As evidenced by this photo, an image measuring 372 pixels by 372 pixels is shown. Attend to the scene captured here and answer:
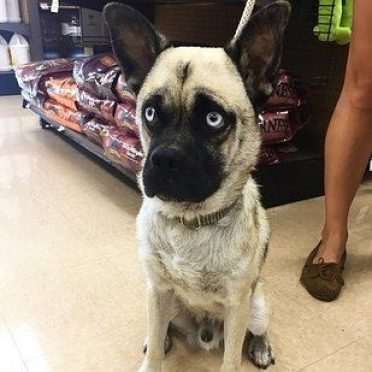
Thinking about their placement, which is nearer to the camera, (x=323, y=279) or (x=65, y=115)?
(x=323, y=279)

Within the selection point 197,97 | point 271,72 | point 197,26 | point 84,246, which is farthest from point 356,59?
point 197,26

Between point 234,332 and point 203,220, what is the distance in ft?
0.74

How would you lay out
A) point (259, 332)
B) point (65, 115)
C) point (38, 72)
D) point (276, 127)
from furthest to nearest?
point (38, 72), point (65, 115), point (276, 127), point (259, 332)

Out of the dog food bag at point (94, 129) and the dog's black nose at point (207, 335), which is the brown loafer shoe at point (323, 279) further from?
the dog food bag at point (94, 129)

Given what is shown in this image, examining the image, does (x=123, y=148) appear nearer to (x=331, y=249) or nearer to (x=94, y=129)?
(x=94, y=129)

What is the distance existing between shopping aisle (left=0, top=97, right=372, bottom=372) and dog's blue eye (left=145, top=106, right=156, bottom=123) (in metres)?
0.55

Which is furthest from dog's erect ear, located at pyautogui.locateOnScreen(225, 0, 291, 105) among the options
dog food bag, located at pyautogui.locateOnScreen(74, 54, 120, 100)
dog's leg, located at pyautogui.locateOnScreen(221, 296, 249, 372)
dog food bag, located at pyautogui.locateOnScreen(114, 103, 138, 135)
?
dog food bag, located at pyautogui.locateOnScreen(74, 54, 120, 100)

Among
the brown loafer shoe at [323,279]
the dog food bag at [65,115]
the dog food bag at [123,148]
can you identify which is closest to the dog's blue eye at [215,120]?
the brown loafer shoe at [323,279]

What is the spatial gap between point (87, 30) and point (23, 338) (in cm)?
239

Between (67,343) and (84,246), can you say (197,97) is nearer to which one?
(67,343)

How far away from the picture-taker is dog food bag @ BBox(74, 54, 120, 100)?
1.74 metres

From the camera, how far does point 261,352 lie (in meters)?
0.94

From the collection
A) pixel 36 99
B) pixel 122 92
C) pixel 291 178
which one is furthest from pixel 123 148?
pixel 36 99

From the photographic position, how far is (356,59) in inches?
42.5
